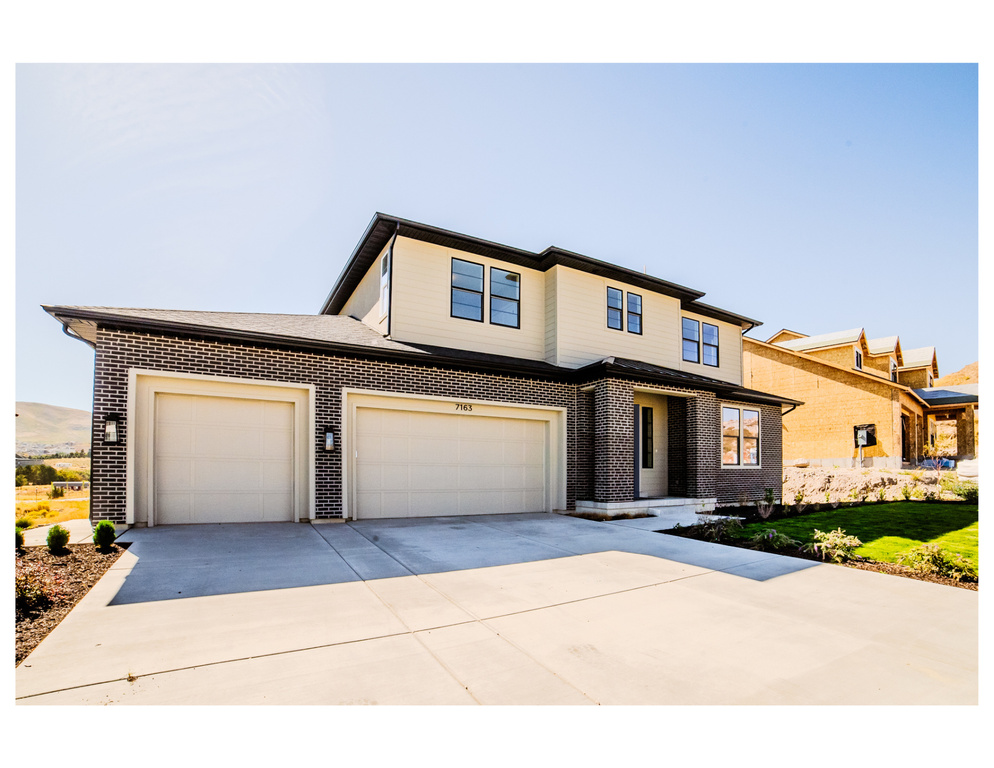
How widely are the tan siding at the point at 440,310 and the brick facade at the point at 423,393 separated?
124 centimetres

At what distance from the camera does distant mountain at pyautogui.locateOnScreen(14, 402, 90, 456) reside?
15.9m

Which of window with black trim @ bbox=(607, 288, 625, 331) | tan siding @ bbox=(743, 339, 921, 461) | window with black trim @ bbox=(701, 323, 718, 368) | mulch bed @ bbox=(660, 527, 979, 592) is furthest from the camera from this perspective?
tan siding @ bbox=(743, 339, 921, 461)

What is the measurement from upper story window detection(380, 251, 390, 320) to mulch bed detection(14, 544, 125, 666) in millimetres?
6727

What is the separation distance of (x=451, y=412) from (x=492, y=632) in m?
7.03

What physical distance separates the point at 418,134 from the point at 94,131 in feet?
14.7

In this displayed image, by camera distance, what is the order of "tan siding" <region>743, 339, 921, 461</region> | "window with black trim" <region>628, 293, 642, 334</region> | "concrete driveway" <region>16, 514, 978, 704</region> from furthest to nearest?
1. "tan siding" <region>743, 339, 921, 461</region>
2. "window with black trim" <region>628, 293, 642, 334</region>
3. "concrete driveway" <region>16, 514, 978, 704</region>

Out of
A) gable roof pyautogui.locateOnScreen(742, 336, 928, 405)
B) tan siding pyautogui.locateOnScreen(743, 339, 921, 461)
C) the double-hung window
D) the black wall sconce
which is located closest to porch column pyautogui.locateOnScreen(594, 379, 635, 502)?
the double-hung window

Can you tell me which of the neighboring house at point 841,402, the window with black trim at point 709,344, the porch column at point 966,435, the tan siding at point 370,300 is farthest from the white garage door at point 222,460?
the porch column at point 966,435

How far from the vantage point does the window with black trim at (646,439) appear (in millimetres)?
14461

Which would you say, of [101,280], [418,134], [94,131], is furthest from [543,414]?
[101,280]

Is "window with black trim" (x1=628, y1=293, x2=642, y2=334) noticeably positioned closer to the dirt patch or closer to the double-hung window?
the double-hung window

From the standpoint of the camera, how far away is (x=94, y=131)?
698 centimetres

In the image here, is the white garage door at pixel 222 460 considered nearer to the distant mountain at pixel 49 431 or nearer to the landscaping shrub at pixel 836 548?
the distant mountain at pixel 49 431

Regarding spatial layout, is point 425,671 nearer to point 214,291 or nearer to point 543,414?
point 543,414
